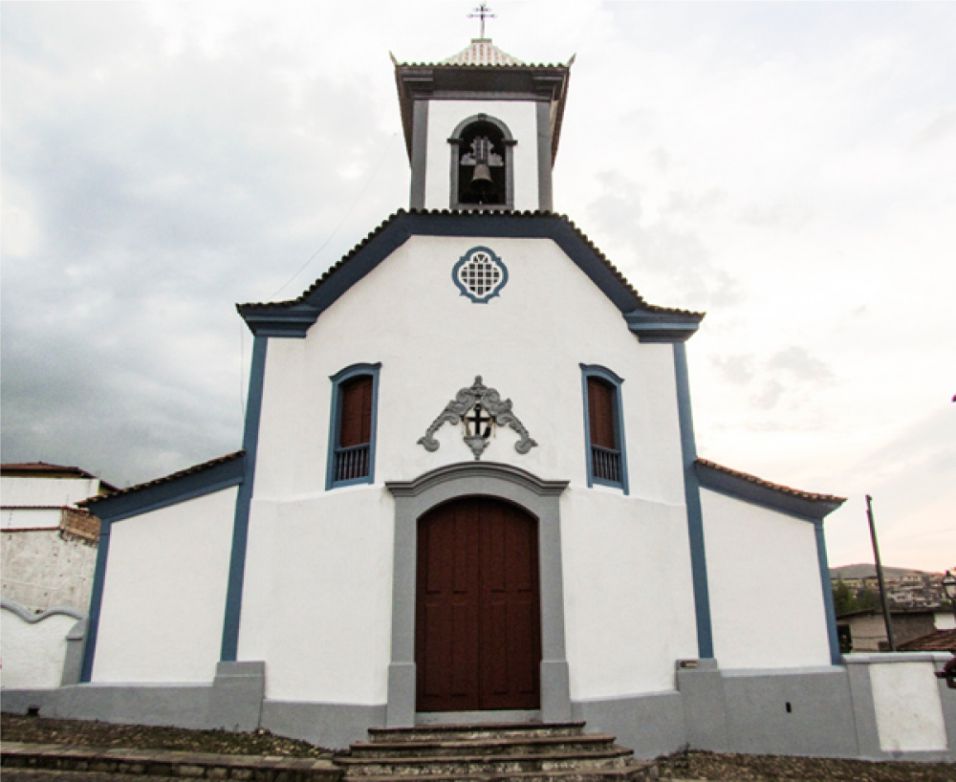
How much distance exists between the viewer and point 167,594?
31.5 feet

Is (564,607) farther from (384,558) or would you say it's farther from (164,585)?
(164,585)

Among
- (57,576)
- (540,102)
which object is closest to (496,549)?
(540,102)

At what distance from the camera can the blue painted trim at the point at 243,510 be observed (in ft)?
30.3

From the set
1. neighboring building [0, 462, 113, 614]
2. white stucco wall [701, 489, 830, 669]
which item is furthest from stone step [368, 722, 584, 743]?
neighboring building [0, 462, 113, 614]

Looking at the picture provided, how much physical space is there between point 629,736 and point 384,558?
374 cm

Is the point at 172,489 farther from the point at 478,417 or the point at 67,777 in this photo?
the point at 478,417

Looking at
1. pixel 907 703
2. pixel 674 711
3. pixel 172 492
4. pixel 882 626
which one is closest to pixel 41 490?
pixel 172 492

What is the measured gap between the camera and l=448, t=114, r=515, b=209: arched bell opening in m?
11.3

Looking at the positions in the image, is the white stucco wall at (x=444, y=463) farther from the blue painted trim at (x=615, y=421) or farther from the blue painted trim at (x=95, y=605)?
the blue painted trim at (x=95, y=605)

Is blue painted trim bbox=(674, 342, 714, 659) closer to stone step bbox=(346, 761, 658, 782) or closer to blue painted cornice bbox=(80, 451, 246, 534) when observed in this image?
stone step bbox=(346, 761, 658, 782)

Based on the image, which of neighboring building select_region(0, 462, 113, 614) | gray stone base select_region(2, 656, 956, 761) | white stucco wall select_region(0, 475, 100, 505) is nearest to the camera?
gray stone base select_region(2, 656, 956, 761)

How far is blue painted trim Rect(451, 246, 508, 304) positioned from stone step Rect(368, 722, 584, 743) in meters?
5.53

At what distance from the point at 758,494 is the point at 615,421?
2.44 metres

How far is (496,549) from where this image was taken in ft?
29.7
